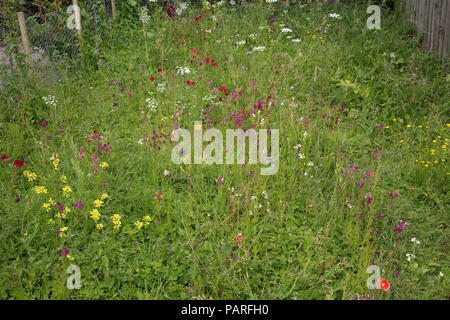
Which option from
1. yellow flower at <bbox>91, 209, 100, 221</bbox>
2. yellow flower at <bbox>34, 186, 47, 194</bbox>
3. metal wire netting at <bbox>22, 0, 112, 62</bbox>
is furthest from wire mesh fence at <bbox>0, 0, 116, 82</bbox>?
yellow flower at <bbox>91, 209, 100, 221</bbox>

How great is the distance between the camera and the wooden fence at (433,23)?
565 cm

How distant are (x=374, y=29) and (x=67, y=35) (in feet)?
16.4

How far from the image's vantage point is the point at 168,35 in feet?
21.7

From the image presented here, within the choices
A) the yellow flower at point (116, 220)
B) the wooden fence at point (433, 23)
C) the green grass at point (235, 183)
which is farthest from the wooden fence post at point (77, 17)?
the wooden fence at point (433, 23)

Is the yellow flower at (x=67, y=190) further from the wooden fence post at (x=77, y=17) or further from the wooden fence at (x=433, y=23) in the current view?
the wooden fence at (x=433, y=23)

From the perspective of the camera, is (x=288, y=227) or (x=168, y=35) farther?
(x=168, y=35)

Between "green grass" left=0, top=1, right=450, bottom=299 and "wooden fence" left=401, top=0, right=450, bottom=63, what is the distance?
291 mm

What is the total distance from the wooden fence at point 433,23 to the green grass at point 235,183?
0.29 m

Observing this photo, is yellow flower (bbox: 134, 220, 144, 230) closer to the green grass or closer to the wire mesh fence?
the green grass

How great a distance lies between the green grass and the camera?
106 inches

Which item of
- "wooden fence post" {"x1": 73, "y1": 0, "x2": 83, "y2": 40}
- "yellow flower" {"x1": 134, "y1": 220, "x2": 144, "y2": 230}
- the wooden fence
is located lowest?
"yellow flower" {"x1": 134, "y1": 220, "x2": 144, "y2": 230}

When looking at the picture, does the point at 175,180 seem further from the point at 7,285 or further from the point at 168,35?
the point at 168,35

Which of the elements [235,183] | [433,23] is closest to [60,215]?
[235,183]
